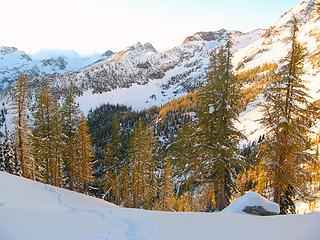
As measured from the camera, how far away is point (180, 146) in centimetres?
2703

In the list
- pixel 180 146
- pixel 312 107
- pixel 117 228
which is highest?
pixel 312 107

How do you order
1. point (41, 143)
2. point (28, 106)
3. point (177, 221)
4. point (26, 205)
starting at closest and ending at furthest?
point (177, 221) → point (26, 205) → point (28, 106) → point (41, 143)

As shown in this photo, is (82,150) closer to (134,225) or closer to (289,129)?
(289,129)

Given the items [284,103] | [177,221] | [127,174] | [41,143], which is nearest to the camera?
[177,221]

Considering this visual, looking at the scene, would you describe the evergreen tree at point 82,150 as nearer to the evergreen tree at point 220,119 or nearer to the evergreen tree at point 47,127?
the evergreen tree at point 47,127

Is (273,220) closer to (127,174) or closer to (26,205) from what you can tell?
(26,205)

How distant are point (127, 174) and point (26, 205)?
40.4 metres

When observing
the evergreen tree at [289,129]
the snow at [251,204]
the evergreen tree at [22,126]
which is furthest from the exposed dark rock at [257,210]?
the evergreen tree at [22,126]

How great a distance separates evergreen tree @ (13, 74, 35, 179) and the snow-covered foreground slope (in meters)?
18.9

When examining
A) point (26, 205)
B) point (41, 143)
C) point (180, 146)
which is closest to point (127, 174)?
point (41, 143)

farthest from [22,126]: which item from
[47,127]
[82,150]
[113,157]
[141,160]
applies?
[113,157]

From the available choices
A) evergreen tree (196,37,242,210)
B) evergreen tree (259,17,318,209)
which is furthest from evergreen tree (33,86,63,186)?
evergreen tree (259,17,318,209)

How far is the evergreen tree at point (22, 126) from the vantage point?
31906 millimetres

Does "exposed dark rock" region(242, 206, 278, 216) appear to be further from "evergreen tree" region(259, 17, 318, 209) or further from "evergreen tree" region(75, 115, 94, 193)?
"evergreen tree" region(75, 115, 94, 193)
